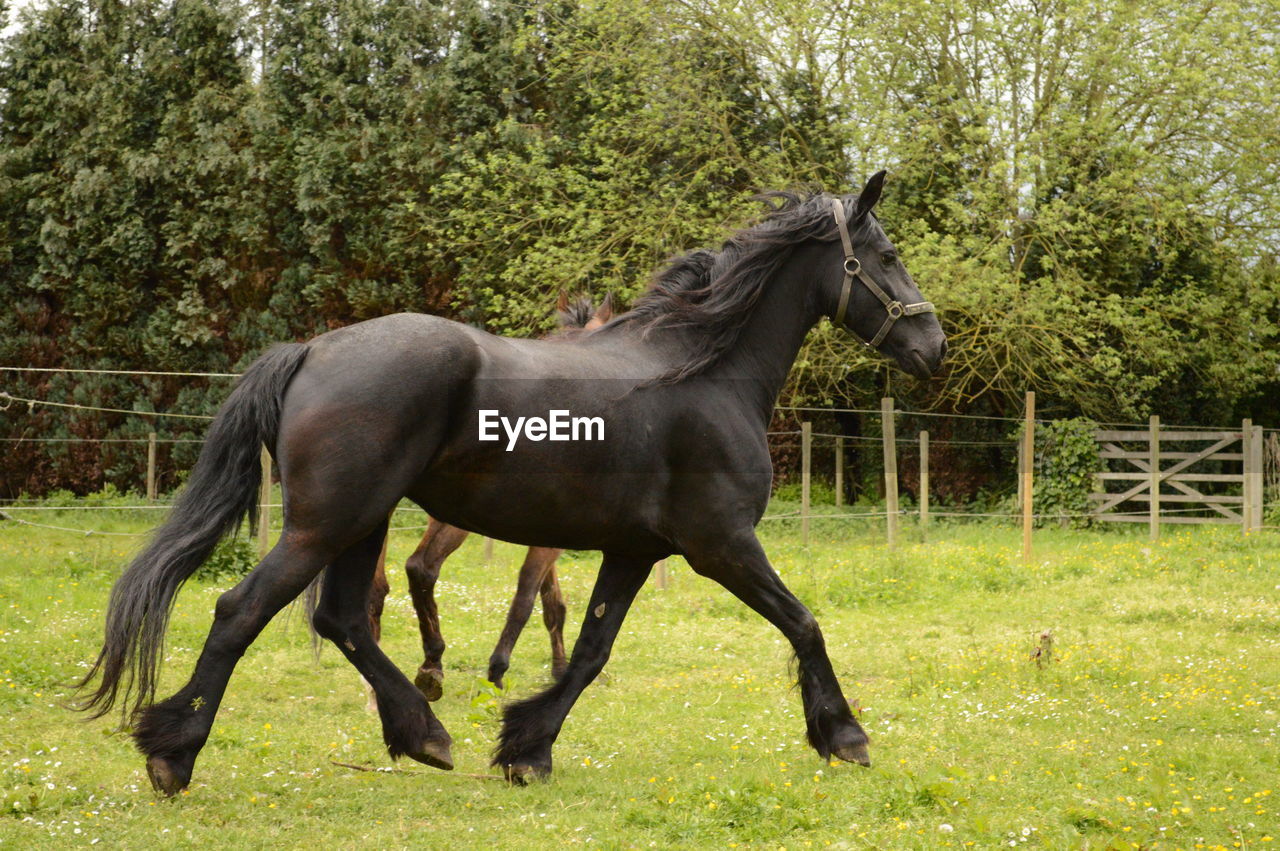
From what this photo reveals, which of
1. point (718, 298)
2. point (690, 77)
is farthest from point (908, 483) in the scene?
point (718, 298)

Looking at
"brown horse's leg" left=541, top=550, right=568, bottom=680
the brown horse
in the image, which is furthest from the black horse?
"brown horse's leg" left=541, top=550, right=568, bottom=680

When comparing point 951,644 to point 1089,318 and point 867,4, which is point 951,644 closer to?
point 1089,318

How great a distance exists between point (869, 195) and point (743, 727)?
8.77ft

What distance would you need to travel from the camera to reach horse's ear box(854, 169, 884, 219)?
5153 millimetres

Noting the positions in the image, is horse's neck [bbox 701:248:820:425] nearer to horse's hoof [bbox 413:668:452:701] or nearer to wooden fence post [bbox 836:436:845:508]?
horse's hoof [bbox 413:668:452:701]

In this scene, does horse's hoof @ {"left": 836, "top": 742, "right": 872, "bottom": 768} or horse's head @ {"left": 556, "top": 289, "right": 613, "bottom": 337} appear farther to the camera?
horse's head @ {"left": 556, "top": 289, "right": 613, "bottom": 337}

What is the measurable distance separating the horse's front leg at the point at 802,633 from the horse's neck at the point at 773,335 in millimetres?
675

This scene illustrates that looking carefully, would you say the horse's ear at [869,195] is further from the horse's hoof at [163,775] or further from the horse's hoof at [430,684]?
the horse's hoof at [163,775]

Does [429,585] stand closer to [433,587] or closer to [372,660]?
[433,587]

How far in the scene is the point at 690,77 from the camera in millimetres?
17625

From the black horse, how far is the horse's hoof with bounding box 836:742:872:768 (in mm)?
20

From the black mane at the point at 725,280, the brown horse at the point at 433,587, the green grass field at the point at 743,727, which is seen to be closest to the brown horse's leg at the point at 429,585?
the brown horse at the point at 433,587

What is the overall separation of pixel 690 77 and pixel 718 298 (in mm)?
13179

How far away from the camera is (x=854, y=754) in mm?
4965
